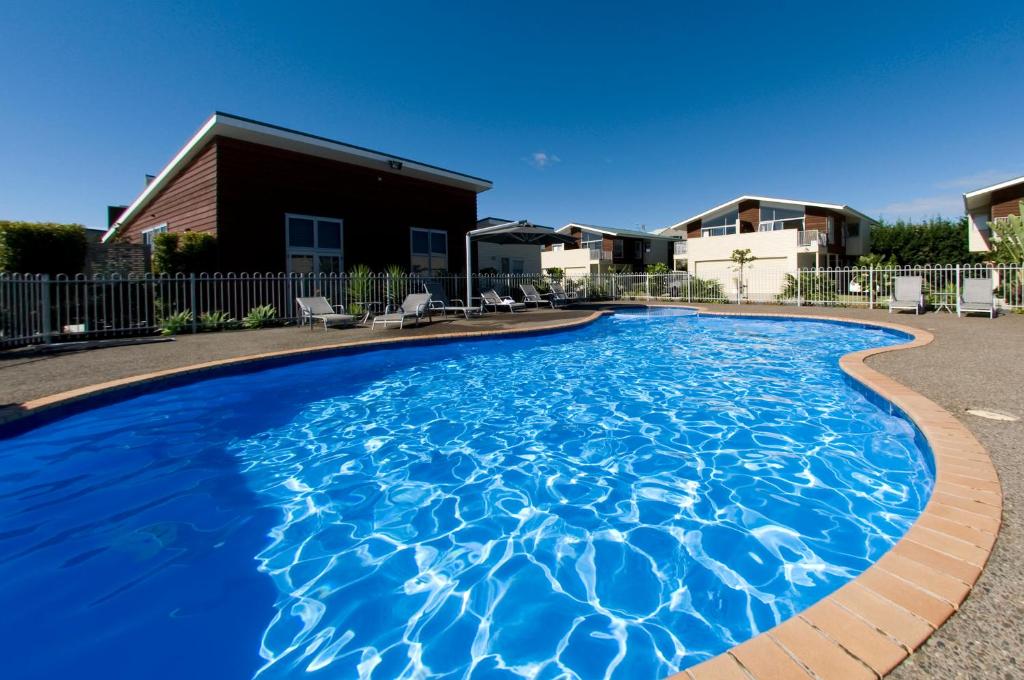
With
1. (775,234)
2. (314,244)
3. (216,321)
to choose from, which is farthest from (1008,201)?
(216,321)

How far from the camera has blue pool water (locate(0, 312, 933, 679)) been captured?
2.23m

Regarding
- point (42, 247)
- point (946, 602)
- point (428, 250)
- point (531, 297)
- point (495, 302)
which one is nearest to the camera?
point (946, 602)

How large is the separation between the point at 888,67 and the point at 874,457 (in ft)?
60.9

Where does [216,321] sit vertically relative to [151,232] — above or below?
below

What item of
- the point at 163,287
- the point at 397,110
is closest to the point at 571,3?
the point at 397,110

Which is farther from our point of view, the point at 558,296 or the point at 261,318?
the point at 558,296

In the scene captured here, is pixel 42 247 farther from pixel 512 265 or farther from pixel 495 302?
pixel 512 265

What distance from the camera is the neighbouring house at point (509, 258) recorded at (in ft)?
79.1

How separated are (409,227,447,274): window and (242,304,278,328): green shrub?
19.3ft

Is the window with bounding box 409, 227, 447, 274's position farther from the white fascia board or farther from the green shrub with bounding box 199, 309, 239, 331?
the green shrub with bounding box 199, 309, 239, 331

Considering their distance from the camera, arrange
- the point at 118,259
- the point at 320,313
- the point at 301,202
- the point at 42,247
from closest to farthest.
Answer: the point at 42,247
the point at 320,313
the point at 118,259
the point at 301,202

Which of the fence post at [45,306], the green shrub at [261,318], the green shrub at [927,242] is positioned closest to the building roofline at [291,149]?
the green shrub at [261,318]

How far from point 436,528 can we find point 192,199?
14840 millimetres

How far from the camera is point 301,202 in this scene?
46.5ft
